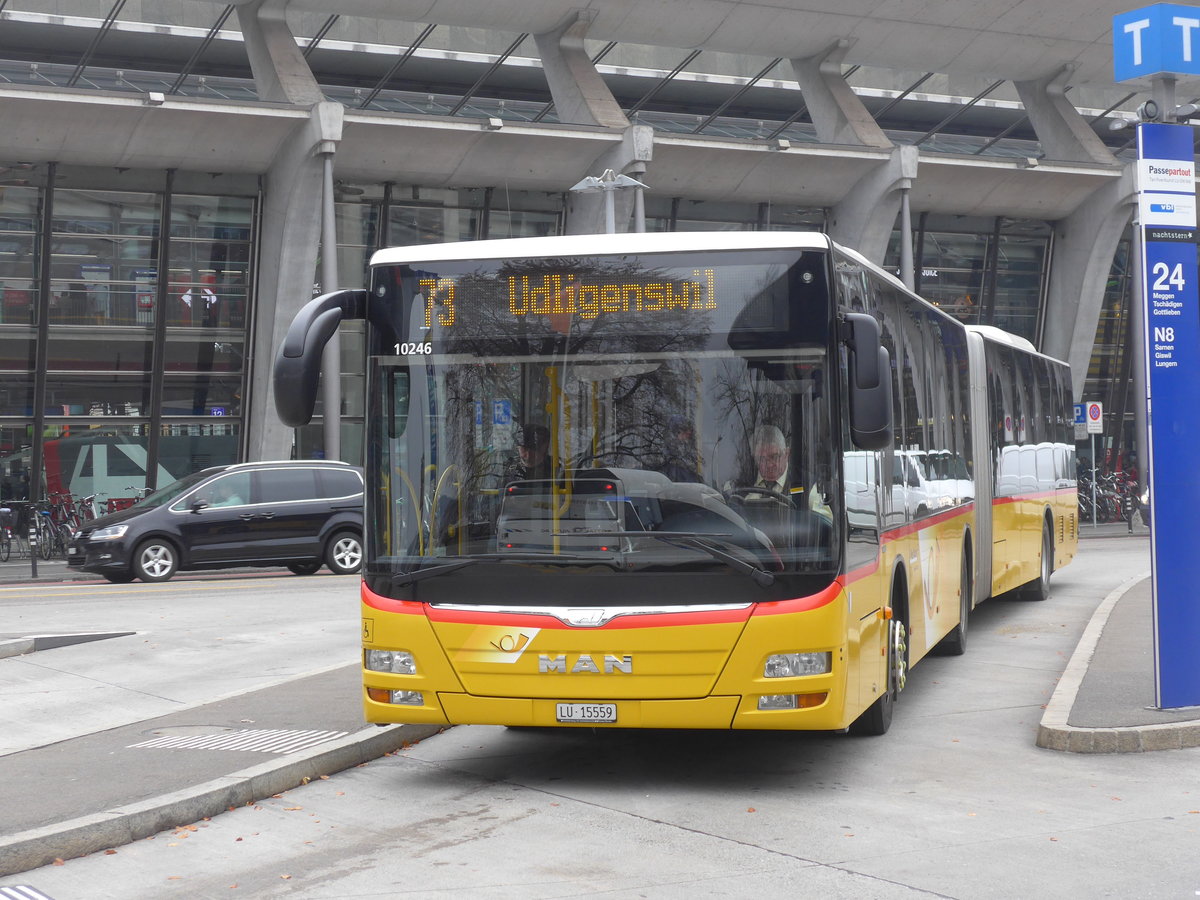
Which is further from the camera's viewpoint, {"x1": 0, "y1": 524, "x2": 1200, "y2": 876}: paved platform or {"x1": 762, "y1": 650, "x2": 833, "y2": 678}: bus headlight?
{"x1": 762, "y1": 650, "x2": 833, "y2": 678}: bus headlight

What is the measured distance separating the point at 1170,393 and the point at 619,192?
24.2 meters

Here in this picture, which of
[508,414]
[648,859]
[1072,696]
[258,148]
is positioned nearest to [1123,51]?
[1072,696]

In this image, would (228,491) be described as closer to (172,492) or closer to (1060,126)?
(172,492)

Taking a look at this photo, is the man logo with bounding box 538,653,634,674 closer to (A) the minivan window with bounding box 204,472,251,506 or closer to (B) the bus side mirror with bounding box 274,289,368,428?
(B) the bus side mirror with bounding box 274,289,368,428

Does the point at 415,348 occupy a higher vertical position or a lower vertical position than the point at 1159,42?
lower

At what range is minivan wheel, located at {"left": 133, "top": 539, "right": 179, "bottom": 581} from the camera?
21.7 metres

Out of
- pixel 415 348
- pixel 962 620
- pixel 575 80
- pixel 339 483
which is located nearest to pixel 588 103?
pixel 575 80

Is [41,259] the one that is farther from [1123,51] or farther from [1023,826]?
[1023,826]

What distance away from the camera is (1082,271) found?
4059cm

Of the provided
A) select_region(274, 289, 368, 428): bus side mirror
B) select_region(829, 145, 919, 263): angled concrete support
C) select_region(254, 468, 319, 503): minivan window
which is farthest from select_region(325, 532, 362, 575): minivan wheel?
Answer: select_region(829, 145, 919, 263): angled concrete support

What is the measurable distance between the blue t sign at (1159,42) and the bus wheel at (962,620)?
486cm

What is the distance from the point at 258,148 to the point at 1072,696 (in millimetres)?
23956

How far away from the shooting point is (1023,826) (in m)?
6.77

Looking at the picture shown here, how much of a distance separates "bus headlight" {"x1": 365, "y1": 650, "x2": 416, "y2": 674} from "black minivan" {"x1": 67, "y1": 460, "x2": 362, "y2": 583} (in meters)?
14.9
